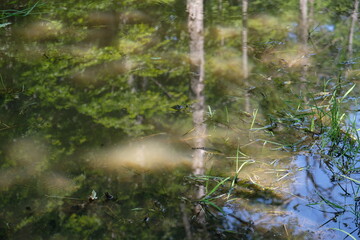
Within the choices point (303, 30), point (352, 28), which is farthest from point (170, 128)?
point (352, 28)

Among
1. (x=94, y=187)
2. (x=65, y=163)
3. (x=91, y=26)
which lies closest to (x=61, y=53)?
(x=91, y=26)

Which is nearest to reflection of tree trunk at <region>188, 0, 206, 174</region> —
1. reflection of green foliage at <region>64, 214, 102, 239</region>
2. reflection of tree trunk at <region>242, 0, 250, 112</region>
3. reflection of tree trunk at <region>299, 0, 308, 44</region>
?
reflection of tree trunk at <region>242, 0, 250, 112</region>

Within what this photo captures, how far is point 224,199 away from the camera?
1.80 m

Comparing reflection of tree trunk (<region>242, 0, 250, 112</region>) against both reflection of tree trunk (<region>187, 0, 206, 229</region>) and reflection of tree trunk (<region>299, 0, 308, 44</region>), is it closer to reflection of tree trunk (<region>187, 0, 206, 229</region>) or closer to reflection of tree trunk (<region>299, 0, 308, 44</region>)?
reflection of tree trunk (<region>187, 0, 206, 229</region>)

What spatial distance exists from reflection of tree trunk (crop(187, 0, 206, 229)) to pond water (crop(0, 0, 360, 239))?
1.1 inches

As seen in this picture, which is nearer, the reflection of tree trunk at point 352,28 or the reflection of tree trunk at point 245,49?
the reflection of tree trunk at point 245,49

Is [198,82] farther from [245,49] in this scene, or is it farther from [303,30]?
[303,30]

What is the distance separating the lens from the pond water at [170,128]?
5.67ft

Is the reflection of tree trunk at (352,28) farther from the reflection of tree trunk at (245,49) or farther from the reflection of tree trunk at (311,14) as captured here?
the reflection of tree trunk at (245,49)

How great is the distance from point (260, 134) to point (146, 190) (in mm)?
741

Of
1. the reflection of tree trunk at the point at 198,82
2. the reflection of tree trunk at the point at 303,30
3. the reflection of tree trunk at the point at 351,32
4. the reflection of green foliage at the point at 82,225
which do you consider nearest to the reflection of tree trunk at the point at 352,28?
the reflection of tree trunk at the point at 351,32

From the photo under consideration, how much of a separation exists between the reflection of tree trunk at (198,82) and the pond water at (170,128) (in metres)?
0.03

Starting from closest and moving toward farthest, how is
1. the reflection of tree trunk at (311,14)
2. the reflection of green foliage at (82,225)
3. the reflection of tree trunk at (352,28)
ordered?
the reflection of green foliage at (82,225)
the reflection of tree trunk at (352,28)
the reflection of tree trunk at (311,14)

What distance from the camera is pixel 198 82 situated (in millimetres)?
2842
